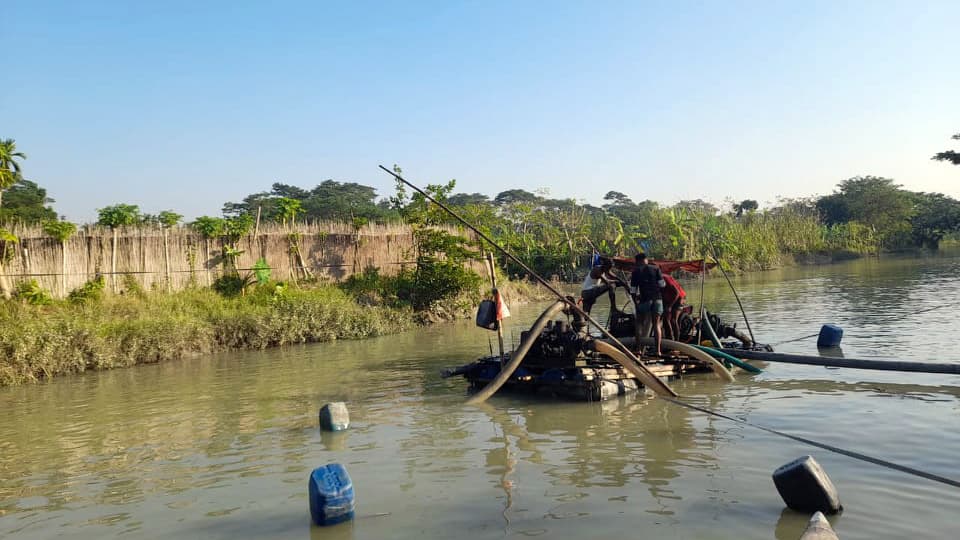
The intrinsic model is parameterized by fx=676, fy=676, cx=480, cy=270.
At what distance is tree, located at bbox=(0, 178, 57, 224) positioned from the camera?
102ft

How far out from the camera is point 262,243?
62.0 feet

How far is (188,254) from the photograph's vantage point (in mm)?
17672

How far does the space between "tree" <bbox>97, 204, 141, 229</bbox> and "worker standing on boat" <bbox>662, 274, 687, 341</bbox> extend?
45.2 feet

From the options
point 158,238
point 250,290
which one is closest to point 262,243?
point 250,290

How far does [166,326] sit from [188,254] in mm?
3461

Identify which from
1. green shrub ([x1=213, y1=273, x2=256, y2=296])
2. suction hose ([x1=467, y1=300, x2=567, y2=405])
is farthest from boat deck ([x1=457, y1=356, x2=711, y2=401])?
green shrub ([x1=213, y1=273, x2=256, y2=296])

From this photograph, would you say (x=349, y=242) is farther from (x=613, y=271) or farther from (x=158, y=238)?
(x=613, y=271)

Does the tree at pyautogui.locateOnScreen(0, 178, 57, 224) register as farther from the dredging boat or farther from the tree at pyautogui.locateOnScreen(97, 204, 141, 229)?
the dredging boat

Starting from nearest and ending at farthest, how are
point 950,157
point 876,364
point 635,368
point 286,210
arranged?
point 635,368, point 876,364, point 286,210, point 950,157

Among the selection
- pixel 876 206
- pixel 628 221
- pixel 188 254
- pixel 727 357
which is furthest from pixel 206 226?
pixel 876 206

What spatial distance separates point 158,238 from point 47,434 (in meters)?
9.40

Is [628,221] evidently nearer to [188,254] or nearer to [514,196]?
[514,196]

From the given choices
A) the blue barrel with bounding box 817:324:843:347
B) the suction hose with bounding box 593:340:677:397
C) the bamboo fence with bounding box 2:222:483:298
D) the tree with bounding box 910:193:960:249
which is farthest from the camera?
the tree with bounding box 910:193:960:249

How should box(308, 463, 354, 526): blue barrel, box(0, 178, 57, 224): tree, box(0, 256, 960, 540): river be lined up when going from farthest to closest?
1. box(0, 178, 57, 224): tree
2. box(0, 256, 960, 540): river
3. box(308, 463, 354, 526): blue barrel
